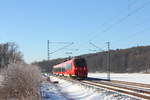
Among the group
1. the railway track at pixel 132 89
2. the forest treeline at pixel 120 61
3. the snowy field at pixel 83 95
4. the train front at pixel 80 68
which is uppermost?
the forest treeline at pixel 120 61

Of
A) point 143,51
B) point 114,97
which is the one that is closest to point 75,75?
point 114,97

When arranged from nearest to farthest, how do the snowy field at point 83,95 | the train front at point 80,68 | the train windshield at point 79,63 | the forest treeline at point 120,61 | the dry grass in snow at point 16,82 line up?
the snowy field at point 83,95, the dry grass in snow at point 16,82, the train front at point 80,68, the train windshield at point 79,63, the forest treeline at point 120,61

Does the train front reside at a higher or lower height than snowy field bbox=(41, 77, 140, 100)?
higher

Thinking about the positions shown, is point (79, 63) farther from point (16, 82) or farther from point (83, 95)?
point (83, 95)

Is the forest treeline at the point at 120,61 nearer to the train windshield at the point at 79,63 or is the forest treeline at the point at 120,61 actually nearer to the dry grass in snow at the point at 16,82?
the train windshield at the point at 79,63

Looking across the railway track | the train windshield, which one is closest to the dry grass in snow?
the railway track

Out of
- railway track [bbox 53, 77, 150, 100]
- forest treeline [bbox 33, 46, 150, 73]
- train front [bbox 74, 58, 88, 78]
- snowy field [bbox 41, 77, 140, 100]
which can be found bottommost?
snowy field [bbox 41, 77, 140, 100]

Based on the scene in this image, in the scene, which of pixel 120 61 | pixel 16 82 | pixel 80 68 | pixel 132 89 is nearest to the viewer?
pixel 132 89

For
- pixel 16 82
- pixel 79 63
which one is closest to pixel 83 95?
pixel 16 82

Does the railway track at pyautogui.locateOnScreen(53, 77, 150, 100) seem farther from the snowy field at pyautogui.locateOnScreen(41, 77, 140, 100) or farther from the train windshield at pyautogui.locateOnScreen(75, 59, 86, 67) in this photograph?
the train windshield at pyautogui.locateOnScreen(75, 59, 86, 67)

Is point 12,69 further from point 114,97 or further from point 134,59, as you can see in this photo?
point 134,59

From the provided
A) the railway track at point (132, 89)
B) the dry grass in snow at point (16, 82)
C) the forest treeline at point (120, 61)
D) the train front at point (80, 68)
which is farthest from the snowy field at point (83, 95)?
the forest treeline at point (120, 61)

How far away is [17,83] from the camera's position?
28297 mm

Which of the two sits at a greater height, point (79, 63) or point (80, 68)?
point (79, 63)
